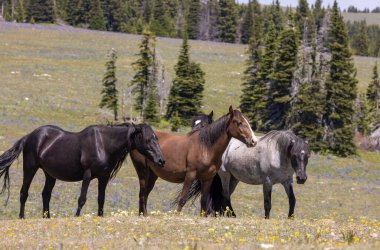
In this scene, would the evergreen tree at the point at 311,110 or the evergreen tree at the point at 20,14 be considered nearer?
the evergreen tree at the point at 311,110

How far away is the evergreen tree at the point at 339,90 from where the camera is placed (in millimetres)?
52219

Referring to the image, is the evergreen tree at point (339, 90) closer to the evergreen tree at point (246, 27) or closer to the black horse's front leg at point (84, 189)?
the black horse's front leg at point (84, 189)

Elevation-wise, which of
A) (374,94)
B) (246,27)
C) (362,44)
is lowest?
(374,94)

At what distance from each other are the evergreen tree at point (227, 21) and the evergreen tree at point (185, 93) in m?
71.6

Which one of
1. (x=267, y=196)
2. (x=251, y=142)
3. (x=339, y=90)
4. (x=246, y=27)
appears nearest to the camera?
(x=251, y=142)

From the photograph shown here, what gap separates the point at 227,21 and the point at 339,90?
78959mm

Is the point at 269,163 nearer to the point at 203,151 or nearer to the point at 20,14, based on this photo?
the point at 203,151

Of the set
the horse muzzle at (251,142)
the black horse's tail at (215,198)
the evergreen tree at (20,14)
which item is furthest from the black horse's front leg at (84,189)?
the evergreen tree at (20,14)

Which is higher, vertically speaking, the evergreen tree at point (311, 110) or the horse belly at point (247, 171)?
the horse belly at point (247, 171)

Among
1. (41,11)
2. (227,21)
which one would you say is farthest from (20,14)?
(227,21)

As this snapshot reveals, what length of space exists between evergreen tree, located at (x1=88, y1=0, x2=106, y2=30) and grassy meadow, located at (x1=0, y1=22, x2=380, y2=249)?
2455 centimetres

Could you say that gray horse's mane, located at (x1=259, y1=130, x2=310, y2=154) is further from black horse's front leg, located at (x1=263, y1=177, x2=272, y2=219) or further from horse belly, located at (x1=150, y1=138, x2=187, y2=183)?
horse belly, located at (x1=150, y1=138, x2=187, y2=183)

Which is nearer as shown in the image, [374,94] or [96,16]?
[374,94]

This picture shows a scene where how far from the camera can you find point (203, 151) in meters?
13.2
